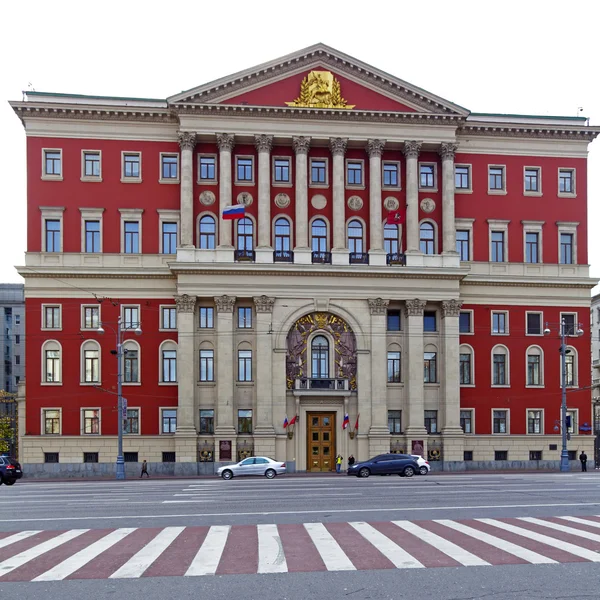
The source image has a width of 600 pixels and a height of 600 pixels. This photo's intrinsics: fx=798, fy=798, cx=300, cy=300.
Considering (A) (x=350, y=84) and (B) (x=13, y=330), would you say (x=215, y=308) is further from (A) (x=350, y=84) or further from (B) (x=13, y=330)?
(B) (x=13, y=330)

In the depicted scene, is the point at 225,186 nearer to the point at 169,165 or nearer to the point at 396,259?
the point at 169,165

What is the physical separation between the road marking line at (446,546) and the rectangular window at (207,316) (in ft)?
127

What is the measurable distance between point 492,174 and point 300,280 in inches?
697

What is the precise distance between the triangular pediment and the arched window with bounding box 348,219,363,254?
8.55 m

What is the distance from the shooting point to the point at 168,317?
5878 cm

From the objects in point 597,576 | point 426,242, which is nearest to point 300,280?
point 426,242

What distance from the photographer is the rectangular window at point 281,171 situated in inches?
2366

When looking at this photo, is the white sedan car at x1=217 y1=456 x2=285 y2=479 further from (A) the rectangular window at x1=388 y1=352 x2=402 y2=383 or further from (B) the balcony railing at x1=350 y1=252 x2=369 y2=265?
(B) the balcony railing at x1=350 y1=252 x2=369 y2=265

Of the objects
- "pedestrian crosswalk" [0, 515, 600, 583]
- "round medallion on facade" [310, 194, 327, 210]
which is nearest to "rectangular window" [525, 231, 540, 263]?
"round medallion on facade" [310, 194, 327, 210]

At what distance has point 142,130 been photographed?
195 ft

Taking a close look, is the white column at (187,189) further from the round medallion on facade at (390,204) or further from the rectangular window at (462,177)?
the rectangular window at (462,177)

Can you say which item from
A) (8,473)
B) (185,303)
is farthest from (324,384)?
(8,473)

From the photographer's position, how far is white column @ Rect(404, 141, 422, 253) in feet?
196

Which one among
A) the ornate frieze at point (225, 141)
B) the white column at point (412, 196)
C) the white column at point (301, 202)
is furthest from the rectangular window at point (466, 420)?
the ornate frieze at point (225, 141)
